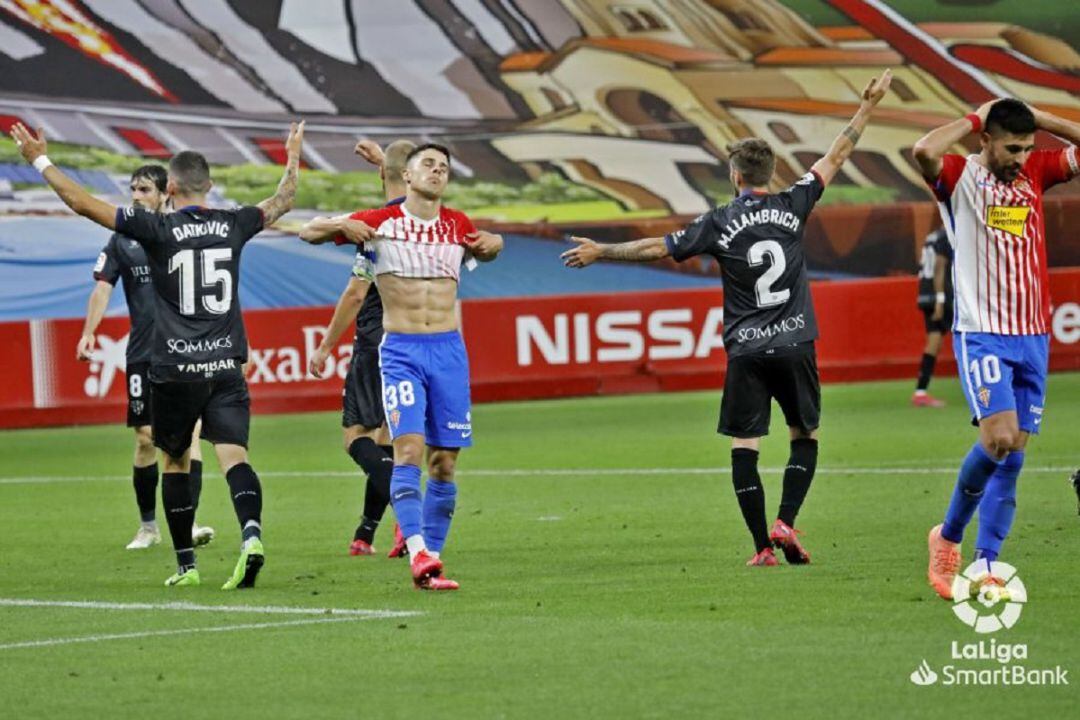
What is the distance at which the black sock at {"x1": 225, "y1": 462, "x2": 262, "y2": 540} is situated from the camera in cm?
1011

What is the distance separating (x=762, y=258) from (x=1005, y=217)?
1813 millimetres

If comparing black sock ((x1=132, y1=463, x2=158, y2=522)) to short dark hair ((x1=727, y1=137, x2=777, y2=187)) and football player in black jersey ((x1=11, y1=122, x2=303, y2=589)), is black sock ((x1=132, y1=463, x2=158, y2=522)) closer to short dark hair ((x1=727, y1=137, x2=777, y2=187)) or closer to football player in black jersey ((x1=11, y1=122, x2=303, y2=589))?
football player in black jersey ((x1=11, y1=122, x2=303, y2=589))

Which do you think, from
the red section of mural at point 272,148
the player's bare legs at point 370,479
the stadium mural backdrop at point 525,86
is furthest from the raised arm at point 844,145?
the red section of mural at point 272,148

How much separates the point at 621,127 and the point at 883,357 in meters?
12.6

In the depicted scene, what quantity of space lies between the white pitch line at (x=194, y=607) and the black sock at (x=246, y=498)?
598 mm

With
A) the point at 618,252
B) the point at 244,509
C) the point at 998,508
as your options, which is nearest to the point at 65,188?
the point at 244,509

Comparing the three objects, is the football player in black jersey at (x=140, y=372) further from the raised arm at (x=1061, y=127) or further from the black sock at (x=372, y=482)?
the raised arm at (x=1061, y=127)

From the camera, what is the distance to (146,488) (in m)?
12.9

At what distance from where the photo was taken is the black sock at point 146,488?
12.7 metres

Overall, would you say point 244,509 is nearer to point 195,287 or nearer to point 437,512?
point 437,512

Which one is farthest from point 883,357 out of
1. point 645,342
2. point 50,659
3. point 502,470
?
point 50,659

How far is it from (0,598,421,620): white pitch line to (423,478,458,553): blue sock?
1028mm

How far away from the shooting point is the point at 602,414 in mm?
21781

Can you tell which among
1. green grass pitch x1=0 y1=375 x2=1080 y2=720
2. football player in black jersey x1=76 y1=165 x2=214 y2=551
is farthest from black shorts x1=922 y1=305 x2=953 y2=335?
football player in black jersey x1=76 y1=165 x2=214 y2=551
